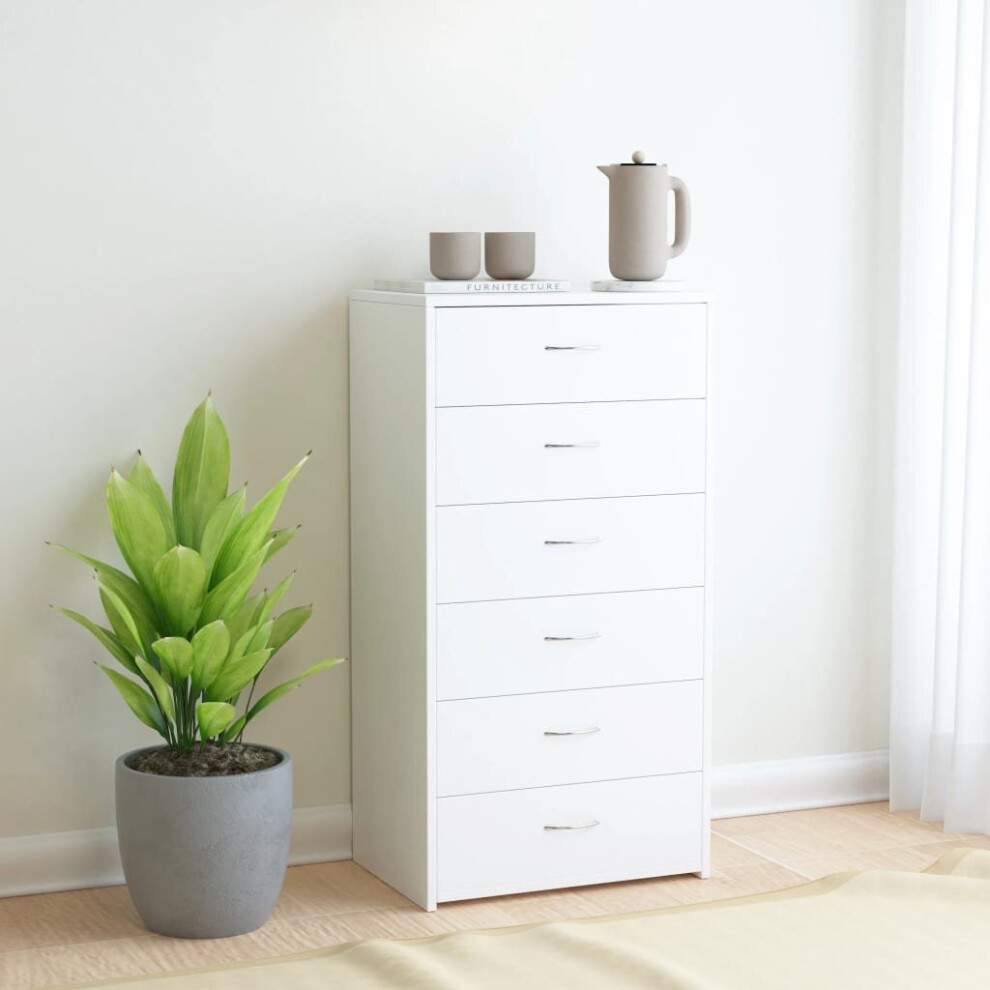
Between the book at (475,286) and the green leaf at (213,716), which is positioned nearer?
the green leaf at (213,716)

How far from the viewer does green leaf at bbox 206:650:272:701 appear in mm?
2646

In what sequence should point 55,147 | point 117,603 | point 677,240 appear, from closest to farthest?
1. point 117,603
2. point 55,147
3. point 677,240

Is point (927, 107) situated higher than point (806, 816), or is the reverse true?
point (927, 107)

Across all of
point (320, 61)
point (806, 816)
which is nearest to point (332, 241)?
point (320, 61)

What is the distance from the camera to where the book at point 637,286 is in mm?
2895

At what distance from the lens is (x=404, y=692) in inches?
112

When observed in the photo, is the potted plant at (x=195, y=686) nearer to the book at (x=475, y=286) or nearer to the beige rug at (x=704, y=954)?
the book at (x=475, y=286)

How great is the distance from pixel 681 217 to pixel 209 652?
1.22 meters

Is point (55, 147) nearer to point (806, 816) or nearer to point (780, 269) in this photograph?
point (780, 269)

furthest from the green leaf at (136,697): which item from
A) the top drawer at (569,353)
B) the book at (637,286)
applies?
the book at (637,286)

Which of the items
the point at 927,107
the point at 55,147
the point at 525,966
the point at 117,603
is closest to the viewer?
the point at 525,966

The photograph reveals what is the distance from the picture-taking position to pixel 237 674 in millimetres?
2654

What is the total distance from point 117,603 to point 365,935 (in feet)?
2.33

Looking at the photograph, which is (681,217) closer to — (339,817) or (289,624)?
(289,624)
